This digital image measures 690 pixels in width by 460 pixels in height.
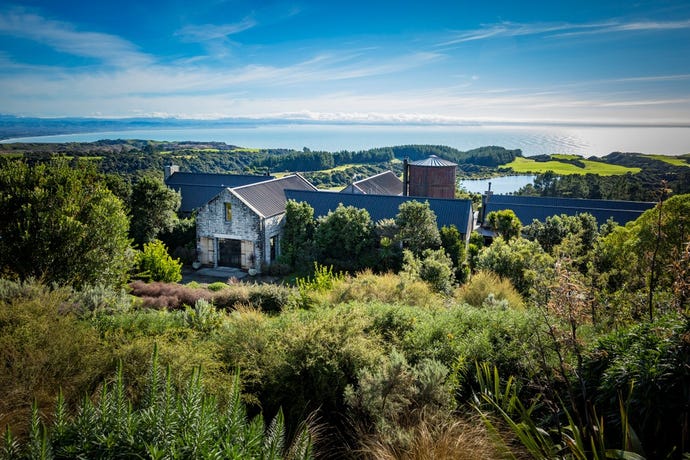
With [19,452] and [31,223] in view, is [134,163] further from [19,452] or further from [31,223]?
[19,452]

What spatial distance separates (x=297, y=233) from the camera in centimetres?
2502

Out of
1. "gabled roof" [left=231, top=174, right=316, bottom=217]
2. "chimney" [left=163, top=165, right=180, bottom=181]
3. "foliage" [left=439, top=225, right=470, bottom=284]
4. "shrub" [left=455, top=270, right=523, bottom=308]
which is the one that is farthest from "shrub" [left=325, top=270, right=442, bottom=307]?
"chimney" [left=163, top=165, right=180, bottom=181]

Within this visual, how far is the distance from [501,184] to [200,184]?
55.7 m

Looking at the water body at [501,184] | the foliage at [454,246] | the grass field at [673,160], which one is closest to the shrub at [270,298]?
the foliage at [454,246]

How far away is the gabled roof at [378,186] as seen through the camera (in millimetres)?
34531

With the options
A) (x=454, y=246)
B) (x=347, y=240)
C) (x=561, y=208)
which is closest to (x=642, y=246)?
(x=454, y=246)

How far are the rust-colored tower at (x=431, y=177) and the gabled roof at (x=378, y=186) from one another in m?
3.51

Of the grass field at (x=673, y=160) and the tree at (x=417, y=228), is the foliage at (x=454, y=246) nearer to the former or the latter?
the tree at (x=417, y=228)

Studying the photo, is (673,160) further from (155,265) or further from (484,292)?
(155,265)

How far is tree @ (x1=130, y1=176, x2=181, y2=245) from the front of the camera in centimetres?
2572

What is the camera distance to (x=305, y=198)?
29.3 meters

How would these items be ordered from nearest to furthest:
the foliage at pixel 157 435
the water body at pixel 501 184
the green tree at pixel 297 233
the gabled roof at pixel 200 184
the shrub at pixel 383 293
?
1. the foliage at pixel 157 435
2. the shrub at pixel 383 293
3. the green tree at pixel 297 233
4. the gabled roof at pixel 200 184
5. the water body at pixel 501 184

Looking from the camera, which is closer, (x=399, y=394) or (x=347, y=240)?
(x=399, y=394)

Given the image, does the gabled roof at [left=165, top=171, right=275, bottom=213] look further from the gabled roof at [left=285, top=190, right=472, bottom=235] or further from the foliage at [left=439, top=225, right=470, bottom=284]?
the foliage at [left=439, top=225, right=470, bottom=284]
